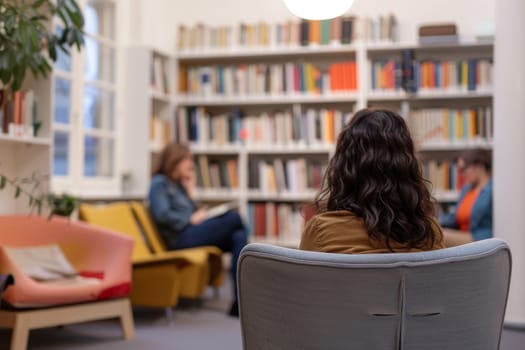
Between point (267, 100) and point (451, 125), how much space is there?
5.29 ft

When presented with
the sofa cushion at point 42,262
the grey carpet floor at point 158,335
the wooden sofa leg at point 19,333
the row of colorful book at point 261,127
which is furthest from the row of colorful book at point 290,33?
the wooden sofa leg at point 19,333

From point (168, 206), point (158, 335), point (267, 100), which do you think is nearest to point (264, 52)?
point (267, 100)

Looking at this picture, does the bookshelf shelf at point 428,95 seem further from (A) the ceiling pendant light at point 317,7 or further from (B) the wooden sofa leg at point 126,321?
(B) the wooden sofa leg at point 126,321

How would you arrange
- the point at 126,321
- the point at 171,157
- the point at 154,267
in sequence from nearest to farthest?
1. the point at 126,321
2. the point at 154,267
3. the point at 171,157

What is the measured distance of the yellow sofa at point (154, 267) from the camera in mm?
4414

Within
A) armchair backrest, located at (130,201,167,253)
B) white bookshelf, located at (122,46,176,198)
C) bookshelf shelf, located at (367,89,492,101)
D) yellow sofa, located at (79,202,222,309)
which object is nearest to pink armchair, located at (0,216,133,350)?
yellow sofa, located at (79,202,222,309)

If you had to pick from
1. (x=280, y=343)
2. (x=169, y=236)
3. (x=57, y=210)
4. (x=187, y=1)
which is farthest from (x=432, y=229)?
(x=187, y=1)

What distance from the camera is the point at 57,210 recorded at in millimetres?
4035

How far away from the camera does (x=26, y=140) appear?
4035 mm

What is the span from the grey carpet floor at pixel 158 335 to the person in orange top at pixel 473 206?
0.95m

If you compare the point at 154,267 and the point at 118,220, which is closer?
the point at 154,267

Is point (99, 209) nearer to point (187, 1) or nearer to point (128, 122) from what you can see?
point (128, 122)

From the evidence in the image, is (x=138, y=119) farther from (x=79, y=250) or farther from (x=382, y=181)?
(x=382, y=181)

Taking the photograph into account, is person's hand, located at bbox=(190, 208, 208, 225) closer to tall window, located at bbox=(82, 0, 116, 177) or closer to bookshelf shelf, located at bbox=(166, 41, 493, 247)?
tall window, located at bbox=(82, 0, 116, 177)
